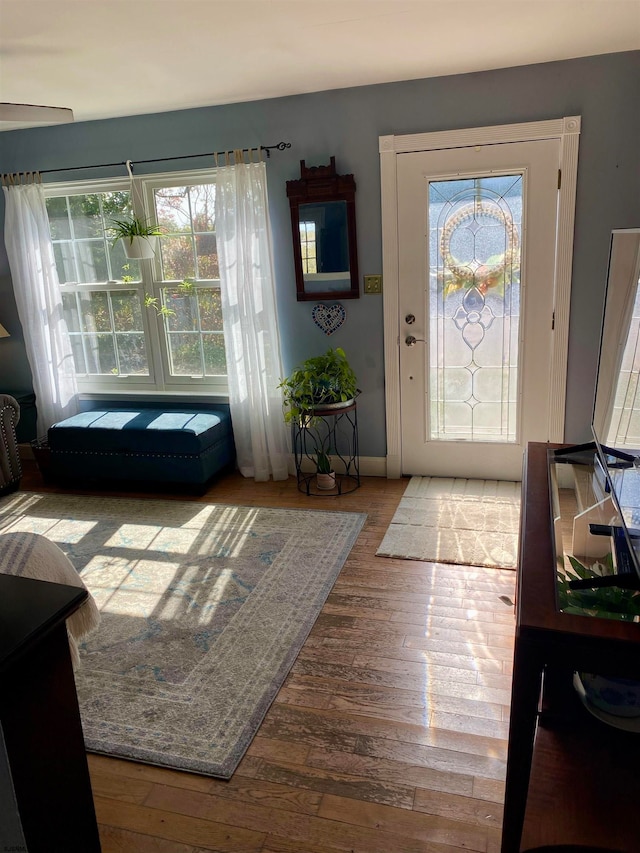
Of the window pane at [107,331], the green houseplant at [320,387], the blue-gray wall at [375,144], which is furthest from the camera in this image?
the window pane at [107,331]

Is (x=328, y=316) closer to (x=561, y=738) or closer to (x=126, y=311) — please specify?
(x=126, y=311)

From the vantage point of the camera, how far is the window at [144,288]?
14.4ft

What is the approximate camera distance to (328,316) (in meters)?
4.19

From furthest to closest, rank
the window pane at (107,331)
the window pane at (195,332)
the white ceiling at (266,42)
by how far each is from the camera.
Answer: the window pane at (107,331) < the window pane at (195,332) < the white ceiling at (266,42)

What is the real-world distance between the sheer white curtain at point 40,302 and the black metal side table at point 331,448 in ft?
6.11

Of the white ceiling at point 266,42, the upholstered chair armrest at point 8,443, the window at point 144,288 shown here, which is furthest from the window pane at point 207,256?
the upholstered chair armrest at point 8,443

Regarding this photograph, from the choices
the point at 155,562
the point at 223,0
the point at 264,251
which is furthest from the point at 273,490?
the point at 223,0

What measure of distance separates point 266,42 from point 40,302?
105 inches

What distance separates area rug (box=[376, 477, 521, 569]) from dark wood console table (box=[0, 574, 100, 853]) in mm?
2182

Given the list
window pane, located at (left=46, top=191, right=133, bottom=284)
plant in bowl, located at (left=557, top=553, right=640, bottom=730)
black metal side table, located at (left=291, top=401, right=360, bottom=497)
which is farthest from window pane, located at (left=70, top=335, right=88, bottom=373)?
→ plant in bowl, located at (left=557, top=553, right=640, bottom=730)

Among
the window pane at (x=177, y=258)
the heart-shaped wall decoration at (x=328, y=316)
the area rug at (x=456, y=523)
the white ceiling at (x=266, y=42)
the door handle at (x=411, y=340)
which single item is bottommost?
the area rug at (x=456, y=523)

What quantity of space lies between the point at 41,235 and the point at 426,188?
278cm

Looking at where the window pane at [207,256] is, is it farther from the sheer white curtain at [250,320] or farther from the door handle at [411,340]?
the door handle at [411,340]

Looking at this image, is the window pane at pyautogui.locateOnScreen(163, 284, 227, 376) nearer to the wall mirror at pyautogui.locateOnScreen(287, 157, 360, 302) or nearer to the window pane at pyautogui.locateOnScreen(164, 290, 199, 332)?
the window pane at pyautogui.locateOnScreen(164, 290, 199, 332)
